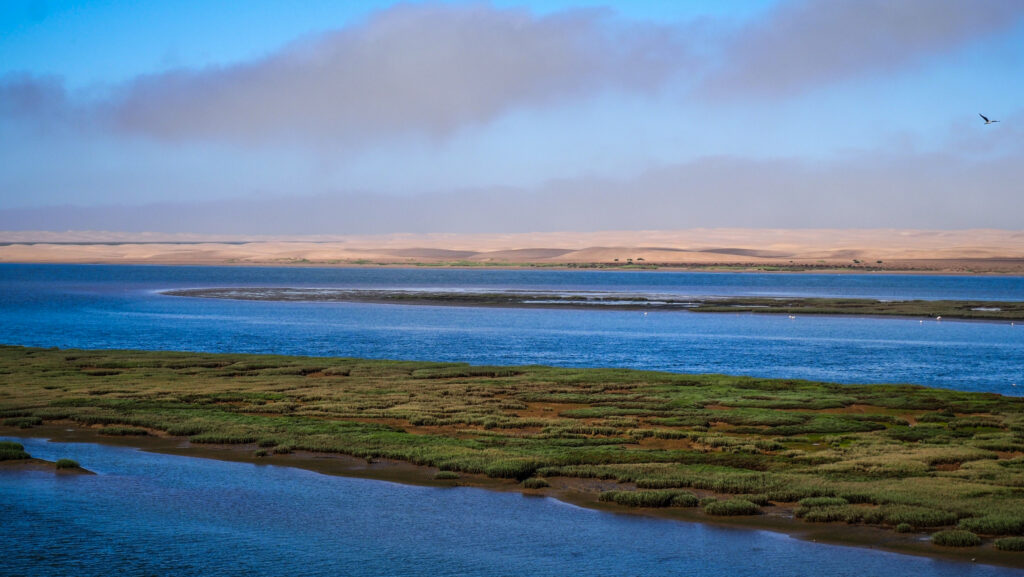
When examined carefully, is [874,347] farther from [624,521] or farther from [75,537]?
[75,537]

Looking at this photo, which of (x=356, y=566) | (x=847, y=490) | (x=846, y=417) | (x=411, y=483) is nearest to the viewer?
(x=356, y=566)

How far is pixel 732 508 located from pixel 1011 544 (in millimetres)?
4520

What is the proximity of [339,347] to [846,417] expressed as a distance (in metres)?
31.4

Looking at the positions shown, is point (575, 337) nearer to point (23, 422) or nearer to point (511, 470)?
point (23, 422)

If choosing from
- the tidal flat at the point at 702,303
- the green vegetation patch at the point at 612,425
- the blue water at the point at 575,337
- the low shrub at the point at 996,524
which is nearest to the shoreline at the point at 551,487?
the green vegetation patch at the point at 612,425

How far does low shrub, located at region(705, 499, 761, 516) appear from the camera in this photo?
17.5 metres

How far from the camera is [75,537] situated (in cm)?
1550

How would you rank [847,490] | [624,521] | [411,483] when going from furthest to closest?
[411,483] → [847,490] → [624,521]

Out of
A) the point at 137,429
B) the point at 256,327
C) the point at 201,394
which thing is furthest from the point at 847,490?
the point at 256,327

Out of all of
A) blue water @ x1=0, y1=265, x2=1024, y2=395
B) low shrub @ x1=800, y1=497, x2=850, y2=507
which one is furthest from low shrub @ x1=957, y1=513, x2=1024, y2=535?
blue water @ x1=0, y1=265, x2=1024, y2=395

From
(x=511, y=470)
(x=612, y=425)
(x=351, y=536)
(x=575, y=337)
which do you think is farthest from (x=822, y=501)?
(x=575, y=337)

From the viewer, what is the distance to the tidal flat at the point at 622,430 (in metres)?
17.8

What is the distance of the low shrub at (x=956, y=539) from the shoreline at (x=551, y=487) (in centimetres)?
15

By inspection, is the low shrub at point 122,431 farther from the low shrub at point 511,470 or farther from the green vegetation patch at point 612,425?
the low shrub at point 511,470
